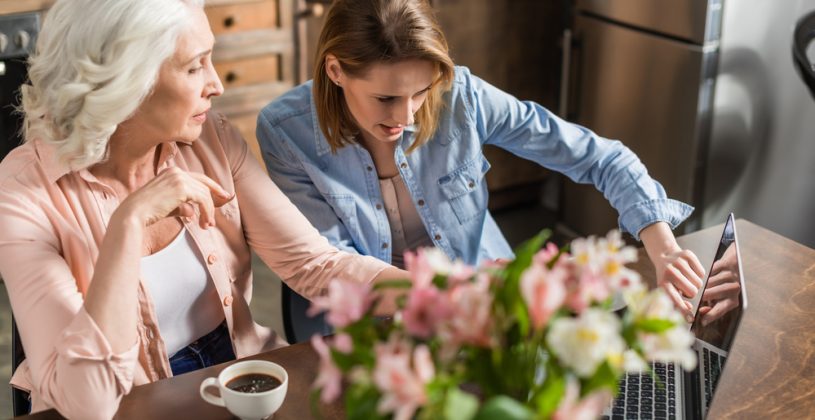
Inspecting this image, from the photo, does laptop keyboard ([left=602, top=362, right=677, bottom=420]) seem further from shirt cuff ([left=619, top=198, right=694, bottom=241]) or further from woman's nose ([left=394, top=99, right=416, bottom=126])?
woman's nose ([left=394, top=99, right=416, bottom=126])

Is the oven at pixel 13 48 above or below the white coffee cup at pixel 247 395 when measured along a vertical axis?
above

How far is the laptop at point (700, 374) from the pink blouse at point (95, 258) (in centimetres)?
47

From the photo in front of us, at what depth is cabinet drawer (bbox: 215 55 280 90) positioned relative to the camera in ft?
10.4

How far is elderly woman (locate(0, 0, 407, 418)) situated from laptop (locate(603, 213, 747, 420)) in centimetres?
45

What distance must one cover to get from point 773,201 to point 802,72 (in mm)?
671

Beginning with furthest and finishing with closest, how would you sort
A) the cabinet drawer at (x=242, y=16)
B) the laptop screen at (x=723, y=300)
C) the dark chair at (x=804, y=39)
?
the cabinet drawer at (x=242, y=16)
the dark chair at (x=804, y=39)
the laptop screen at (x=723, y=300)

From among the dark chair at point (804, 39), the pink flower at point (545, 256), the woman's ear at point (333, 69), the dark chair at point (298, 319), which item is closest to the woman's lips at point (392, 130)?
the woman's ear at point (333, 69)

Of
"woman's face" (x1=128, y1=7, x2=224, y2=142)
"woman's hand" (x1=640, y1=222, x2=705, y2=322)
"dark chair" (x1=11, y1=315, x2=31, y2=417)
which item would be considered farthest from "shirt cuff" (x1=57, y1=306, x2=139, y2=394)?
"woman's hand" (x1=640, y1=222, x2=705, y2=322)

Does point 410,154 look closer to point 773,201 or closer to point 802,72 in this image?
point 802,72

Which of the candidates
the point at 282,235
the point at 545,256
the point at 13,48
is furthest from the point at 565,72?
the point at 545,256

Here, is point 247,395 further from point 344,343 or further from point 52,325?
point 344,343

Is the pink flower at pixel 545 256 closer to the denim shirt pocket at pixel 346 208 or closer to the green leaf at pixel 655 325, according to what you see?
the green leaf at pixel 655 325

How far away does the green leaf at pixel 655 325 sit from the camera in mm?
862

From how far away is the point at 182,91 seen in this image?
1.47 meters
